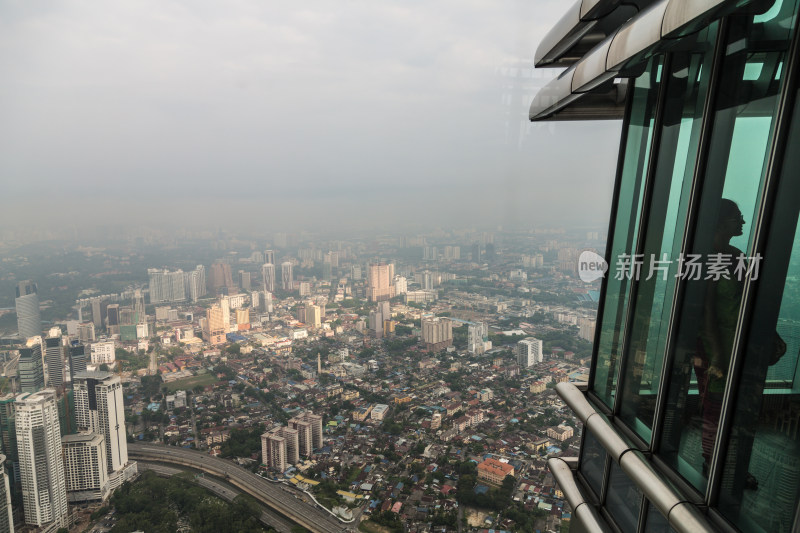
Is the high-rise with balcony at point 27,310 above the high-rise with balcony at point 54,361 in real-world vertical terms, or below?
above

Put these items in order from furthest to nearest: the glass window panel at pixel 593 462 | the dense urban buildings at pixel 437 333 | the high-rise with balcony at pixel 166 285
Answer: the high-rise with balcony at pixel 166 285 → the dense urban buildings at pixel 437 333 → the glass window panel at pixel 593 462

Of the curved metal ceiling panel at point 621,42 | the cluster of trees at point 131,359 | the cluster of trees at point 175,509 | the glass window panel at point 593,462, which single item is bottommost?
the cluster of trees at point 175,509

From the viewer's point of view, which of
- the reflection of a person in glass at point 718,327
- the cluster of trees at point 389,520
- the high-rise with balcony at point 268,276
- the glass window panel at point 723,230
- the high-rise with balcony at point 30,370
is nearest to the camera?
the glass window panel at point 723,230

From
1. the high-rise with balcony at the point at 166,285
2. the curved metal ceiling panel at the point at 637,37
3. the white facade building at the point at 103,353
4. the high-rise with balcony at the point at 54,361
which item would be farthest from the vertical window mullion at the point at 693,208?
the high-rise with balcony at the point at 166,285

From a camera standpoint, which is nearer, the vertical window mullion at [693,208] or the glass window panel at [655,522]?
the vertical window mullion at [693,208]

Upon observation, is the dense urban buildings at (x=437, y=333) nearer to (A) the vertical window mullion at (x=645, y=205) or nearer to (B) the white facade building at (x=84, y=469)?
(B) the white facade building at (x=84, y=469)

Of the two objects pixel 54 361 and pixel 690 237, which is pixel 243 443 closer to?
pixel 54 361

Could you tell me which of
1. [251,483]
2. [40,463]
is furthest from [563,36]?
[40,463]

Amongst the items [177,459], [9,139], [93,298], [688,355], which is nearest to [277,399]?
[177,459]

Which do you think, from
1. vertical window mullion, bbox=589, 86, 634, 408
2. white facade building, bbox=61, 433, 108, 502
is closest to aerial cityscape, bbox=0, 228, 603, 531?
white facade building, bbox=61, 433, 108, 502
